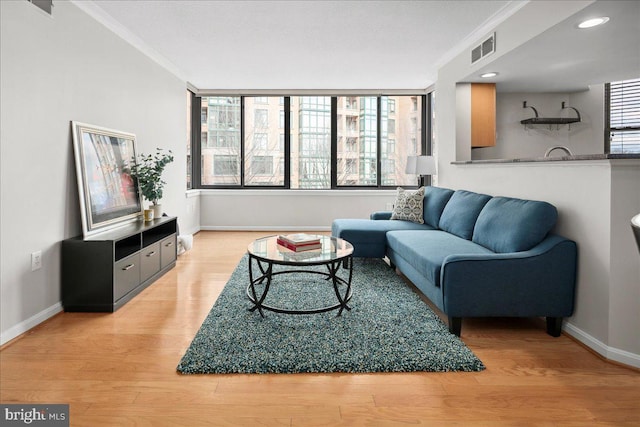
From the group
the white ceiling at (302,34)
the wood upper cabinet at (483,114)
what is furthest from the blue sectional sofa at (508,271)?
the white ceiling at (302,34)

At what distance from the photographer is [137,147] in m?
4.10

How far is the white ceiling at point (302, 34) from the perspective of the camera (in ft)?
10.7

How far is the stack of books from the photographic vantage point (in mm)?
2821

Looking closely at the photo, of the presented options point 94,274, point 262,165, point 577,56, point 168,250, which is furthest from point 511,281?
point 262,165

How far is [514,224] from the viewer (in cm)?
267

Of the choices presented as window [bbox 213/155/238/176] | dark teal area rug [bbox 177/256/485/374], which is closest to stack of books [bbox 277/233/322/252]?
dark teal area rug [bbox 177/256/485/374]

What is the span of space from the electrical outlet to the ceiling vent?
4198 millimetres

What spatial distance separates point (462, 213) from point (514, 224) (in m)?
0.95

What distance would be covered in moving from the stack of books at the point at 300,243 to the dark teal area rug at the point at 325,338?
0.43 meters

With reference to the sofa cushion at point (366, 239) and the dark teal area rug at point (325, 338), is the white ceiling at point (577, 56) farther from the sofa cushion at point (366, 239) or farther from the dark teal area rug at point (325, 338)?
the dark teal area rug at point (325, 338)

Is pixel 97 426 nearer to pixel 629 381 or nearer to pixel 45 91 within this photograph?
pixel 45 91

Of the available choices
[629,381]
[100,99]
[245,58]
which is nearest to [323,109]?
[245,58]

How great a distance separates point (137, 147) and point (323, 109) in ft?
11.4

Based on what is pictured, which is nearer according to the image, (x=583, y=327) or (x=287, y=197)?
(x=583, y=327)
